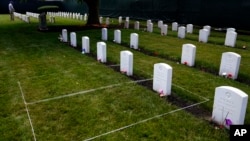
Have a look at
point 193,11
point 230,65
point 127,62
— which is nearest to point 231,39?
point 230,65

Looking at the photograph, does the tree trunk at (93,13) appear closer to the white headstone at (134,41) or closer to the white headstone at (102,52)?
the white headstone at (134,41)

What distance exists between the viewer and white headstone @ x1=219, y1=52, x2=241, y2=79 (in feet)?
22.1

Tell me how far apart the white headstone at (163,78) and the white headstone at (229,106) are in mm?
1254

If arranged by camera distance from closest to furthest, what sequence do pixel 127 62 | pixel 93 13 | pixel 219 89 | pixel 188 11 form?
1. pixel 219 89
2. pixel 127 62
3. pixel 93 13
4. pixel 188 11

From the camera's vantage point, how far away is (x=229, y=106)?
415 centimetres

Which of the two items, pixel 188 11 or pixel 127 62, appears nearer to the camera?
pixel 127 62

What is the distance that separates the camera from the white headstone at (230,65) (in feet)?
22.1

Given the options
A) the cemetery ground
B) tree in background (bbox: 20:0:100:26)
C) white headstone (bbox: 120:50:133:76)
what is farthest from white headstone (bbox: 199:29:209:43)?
tree in background (bbox: 20:0:100:26)

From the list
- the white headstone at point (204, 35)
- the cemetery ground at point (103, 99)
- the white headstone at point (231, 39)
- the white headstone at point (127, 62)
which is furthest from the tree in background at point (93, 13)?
the white headstone at point (127, 62)

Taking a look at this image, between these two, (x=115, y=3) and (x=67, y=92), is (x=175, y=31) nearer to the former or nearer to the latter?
(x=67, y=92)

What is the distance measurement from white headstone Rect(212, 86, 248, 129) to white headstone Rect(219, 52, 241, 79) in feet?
9.24

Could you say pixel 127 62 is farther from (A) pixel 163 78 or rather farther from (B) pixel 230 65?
(B) pixel 230 65

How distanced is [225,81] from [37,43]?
8681 mm

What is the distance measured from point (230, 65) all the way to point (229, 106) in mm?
3094
